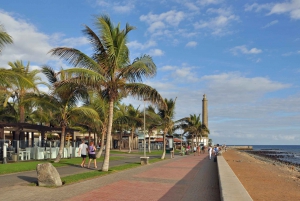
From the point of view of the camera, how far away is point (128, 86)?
1602cm

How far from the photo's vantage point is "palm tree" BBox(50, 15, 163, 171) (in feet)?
48.6

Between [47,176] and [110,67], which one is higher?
[110,67]

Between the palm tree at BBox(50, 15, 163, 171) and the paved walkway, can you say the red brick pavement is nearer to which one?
the paved walkway

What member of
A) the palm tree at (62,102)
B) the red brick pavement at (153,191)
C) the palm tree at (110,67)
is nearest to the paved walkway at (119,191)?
the red brick pavement at (153,191)

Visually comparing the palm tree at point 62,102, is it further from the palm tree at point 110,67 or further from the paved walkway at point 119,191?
the paved walkway at point 119,191

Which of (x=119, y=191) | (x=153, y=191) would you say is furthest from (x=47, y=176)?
(x=153, y=191)

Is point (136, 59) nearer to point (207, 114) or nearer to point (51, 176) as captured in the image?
point (51, 176)

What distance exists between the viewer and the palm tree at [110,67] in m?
14.8

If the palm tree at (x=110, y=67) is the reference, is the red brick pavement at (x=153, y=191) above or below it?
below

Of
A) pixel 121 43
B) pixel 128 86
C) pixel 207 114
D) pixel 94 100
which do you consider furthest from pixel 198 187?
pixel 207 114

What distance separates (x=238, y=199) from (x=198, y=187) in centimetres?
452

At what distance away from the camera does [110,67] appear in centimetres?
1551

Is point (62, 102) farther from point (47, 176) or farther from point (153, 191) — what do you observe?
point (153, 191)

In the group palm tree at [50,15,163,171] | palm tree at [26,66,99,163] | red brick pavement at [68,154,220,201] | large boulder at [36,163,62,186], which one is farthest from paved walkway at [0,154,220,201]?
palm tree at [26,66,99,163]
